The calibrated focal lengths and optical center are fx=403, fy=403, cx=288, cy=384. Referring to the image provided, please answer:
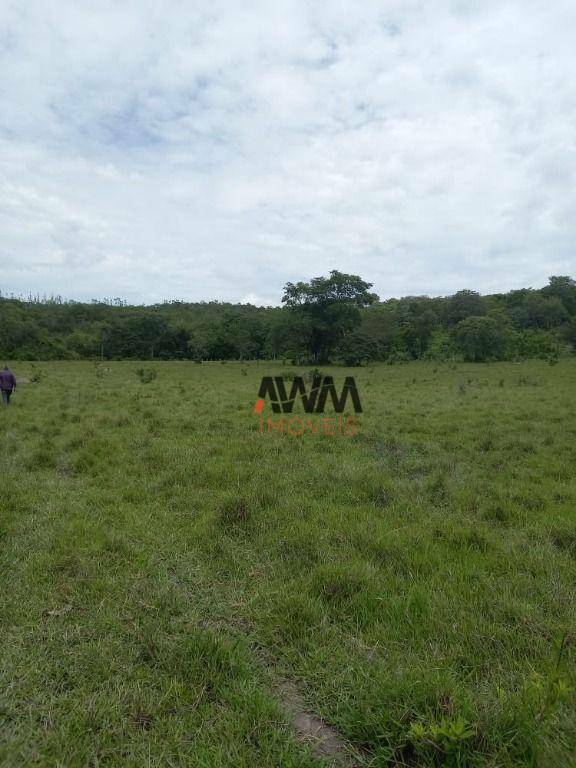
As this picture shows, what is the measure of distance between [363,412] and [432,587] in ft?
30.6

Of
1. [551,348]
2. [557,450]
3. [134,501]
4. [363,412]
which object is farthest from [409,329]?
[134,501]

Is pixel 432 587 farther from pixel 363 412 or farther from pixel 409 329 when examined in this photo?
pixel 409 329

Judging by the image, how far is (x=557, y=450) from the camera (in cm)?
761

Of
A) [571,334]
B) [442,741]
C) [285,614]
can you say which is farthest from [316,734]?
[571,334]

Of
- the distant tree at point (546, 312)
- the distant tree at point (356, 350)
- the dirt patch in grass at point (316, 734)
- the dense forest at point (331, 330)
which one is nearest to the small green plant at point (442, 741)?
the dirt patch in grass at point (316, 734)

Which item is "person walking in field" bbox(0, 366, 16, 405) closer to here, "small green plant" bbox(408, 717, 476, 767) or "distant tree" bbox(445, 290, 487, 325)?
"small green plant" bbox(408, 717, 476, 767)

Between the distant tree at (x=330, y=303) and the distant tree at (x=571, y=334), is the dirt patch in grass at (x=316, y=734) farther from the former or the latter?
the distant tree at (x=571, y=334)

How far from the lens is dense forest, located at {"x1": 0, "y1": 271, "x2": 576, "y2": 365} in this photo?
44.3 metres

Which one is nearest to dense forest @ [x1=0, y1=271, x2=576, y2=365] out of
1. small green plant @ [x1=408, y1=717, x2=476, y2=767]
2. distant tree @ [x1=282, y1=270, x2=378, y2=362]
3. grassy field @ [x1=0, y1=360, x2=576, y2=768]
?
distant tree @ [x1=282, y1=270, x2=378, y2=362]

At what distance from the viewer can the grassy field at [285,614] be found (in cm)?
201

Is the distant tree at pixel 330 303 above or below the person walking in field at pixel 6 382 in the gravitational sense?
above

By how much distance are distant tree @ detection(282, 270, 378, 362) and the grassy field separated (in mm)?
37981

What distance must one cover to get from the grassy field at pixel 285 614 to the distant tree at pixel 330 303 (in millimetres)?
37981

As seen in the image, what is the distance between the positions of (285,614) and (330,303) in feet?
140
